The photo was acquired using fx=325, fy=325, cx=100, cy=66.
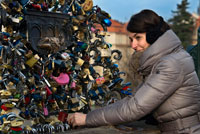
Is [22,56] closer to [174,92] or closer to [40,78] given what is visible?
[40,78]

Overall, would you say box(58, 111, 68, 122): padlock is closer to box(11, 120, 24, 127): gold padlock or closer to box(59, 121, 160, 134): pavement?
box(59, 121, 160, 134): pavement

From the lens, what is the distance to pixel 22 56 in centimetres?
234

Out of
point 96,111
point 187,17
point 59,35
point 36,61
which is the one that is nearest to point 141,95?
point 96,111

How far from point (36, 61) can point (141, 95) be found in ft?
3.11

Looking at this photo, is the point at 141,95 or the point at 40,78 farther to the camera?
the point at 40,78

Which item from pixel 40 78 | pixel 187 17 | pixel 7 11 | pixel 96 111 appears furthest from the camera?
pixel 187 17

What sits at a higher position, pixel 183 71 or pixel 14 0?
pixel 14 0

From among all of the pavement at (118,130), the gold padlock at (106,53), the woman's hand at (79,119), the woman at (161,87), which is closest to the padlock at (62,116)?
the pavement at (118,130)

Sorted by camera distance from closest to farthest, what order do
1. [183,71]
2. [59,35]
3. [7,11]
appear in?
1. [183,71]
2. [7,11]
3. [59,35]

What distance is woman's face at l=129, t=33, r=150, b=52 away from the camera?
6.46 ft

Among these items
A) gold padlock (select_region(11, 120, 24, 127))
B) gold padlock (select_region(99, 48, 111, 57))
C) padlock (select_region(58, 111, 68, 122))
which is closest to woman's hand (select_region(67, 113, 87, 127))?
gold padlock (select_region(11, 120, 24, 127))

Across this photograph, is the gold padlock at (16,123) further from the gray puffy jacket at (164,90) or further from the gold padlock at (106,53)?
the gold padlock at (106,53)

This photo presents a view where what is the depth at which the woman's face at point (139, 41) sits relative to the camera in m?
1.97

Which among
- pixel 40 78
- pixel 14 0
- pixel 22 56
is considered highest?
pixel 14 0
